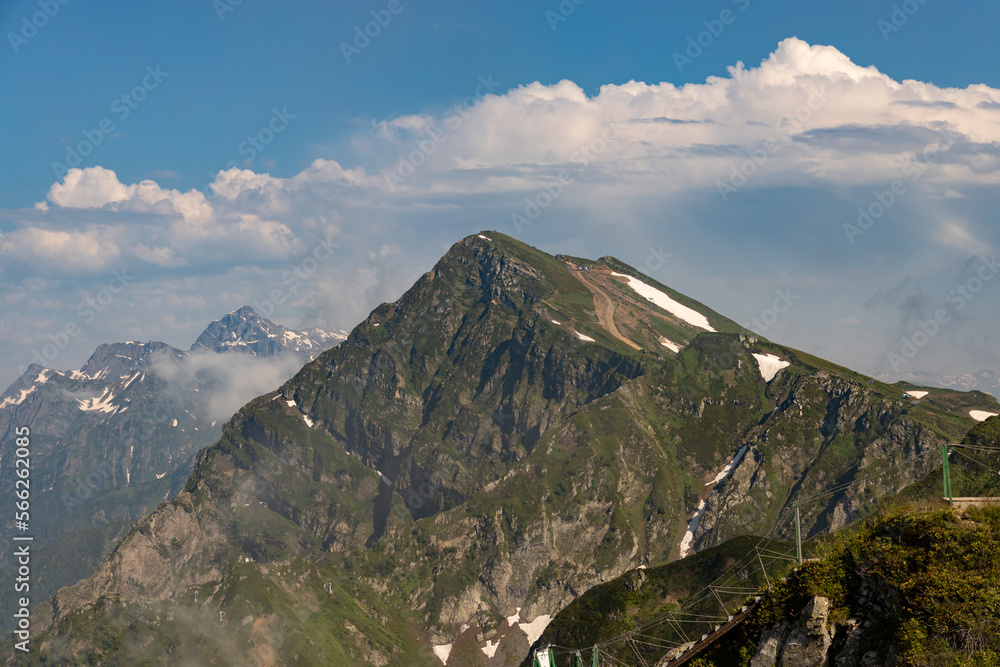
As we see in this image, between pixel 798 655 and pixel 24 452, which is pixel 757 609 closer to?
pixel 798 655

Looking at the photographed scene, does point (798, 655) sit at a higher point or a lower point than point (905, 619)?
lower

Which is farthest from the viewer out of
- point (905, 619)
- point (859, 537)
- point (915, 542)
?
point (859, 537)

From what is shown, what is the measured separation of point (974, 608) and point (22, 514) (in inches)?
8060

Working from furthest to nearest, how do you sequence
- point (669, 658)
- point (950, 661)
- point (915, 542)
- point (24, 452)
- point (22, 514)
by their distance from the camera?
point (22, 514) < point (24, 452) < point (669, 658) < point (915, 542) < point (950, 661)

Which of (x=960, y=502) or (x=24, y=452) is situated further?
(x=24, y=452)

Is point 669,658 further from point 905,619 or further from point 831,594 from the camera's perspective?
point 905,619

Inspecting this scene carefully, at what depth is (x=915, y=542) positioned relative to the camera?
52406mm

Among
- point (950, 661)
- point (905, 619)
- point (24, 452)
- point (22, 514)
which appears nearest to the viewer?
point (950, 661)

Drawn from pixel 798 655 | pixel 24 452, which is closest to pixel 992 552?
pixel 798 655

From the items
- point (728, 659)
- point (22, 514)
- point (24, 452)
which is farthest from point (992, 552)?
point (22, 514)

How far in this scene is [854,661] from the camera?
165 ft

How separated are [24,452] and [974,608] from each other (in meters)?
186

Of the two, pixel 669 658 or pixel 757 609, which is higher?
pixel 757 609

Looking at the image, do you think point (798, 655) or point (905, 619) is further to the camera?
point (798, 655)
